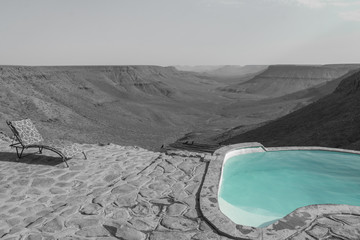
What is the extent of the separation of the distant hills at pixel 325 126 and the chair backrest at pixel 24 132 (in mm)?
11778

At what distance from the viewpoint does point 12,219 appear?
416cm

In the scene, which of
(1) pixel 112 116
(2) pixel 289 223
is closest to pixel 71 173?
(2) pixel 289 223

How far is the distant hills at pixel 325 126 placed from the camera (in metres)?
13.2

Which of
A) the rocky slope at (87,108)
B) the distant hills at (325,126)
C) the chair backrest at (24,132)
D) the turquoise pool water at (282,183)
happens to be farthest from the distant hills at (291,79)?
the chair backrest at (24,132)

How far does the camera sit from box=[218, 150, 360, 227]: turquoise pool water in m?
5.88

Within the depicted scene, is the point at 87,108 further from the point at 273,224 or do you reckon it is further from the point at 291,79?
the point at 291,79

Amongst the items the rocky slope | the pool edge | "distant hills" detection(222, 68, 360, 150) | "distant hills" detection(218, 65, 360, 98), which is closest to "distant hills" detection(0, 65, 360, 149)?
the rocky slope

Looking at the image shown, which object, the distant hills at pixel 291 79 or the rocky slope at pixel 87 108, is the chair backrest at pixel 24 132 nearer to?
the rocky slope at pixel 87 108

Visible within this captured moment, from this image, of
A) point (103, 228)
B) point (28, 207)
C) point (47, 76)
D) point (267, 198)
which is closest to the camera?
point (103, 228)

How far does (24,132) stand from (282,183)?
725 centimetres

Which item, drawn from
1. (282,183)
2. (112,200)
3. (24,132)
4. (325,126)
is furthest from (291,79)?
(112,200)

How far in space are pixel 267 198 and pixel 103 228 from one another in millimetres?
4265

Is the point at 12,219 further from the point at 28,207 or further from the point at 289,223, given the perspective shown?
the point at 289,223

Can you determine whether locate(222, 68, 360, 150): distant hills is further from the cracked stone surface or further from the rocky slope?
the rocky slope
